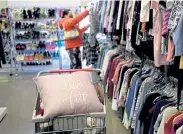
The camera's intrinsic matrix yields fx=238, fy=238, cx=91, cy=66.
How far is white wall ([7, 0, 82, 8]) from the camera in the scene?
24.6ft

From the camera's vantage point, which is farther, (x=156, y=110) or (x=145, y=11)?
(x=145, y=11)

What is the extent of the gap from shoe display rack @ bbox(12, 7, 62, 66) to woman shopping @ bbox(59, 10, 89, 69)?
1.08m

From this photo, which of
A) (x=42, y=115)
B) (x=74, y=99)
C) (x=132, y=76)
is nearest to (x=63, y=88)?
(x=74, y=99)

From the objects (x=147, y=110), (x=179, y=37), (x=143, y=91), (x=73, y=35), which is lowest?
(x=147, y=110)

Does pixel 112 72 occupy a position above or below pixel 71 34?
below

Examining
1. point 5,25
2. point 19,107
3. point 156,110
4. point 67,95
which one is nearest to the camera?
point 67,95

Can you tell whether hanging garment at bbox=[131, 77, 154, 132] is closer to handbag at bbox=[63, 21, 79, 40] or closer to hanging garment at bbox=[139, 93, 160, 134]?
hanging garment at bbox=[139, 93, 160, 134]

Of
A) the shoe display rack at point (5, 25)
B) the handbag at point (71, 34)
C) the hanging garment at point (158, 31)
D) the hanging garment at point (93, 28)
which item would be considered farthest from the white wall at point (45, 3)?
the hanging garment at point (158, 31)

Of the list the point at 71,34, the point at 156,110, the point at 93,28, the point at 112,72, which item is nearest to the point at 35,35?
the point at 71,34

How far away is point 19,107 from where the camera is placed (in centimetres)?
448

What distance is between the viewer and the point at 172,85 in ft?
8.63

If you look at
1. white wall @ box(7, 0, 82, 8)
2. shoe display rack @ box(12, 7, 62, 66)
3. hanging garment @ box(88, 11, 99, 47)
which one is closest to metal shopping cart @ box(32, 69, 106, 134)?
hanging garment @ box(88, 11, 99, 47)

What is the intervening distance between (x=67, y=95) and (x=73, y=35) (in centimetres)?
418

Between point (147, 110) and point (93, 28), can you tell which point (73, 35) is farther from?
point (147, 110)
